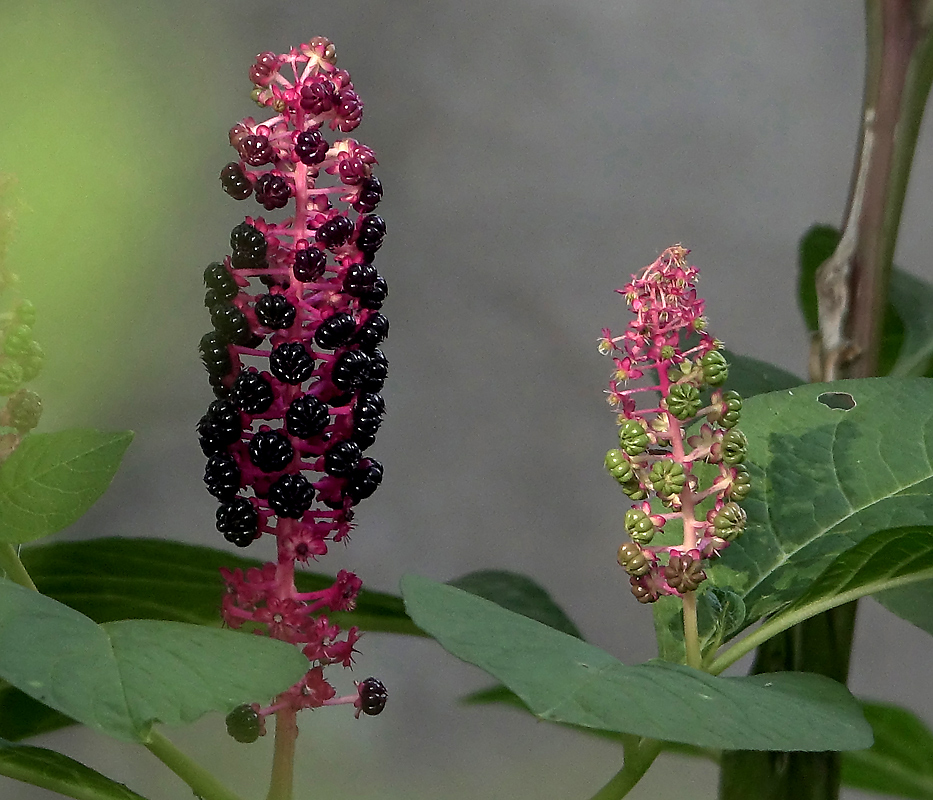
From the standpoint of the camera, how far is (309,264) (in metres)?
0.25

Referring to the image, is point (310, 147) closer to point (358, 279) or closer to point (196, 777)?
point (358, 279)

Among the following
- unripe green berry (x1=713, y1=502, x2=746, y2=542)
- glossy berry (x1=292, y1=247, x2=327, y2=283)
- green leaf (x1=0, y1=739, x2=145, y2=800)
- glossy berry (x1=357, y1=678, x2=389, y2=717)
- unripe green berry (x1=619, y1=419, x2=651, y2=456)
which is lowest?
green leaf (x1=0, y1=739, x2=145, y2=800)

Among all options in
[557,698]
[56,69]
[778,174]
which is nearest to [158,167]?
[56,69]

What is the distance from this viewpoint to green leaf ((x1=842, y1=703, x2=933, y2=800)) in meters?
0.46

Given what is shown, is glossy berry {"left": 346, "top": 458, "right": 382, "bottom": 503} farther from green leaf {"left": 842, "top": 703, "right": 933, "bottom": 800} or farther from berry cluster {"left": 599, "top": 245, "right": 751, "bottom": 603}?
green leaf {"left": 842, "top": 703, "right": 933, "bottom": 800}

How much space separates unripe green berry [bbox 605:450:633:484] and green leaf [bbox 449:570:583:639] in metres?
0.15

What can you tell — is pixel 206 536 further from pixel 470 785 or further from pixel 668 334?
pixel 668 334

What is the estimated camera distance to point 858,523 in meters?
0.31

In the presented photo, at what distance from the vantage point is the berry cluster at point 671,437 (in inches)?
10.3

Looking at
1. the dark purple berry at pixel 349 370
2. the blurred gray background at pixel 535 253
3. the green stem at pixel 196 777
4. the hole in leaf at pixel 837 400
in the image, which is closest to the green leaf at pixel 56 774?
the green stem at pixel 196 777

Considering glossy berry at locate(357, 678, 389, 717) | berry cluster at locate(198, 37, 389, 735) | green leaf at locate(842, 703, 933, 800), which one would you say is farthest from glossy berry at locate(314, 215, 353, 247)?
green leaf at locate(842, 703, 933, 800)

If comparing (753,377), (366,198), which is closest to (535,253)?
(753,377)

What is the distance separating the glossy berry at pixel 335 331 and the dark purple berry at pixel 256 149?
0.14 ft

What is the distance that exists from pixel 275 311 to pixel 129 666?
0.28 ft
